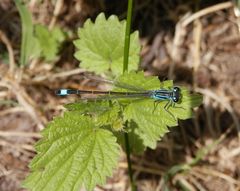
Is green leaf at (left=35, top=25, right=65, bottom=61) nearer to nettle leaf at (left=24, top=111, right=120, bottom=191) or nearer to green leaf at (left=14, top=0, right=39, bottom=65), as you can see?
green leaf at (left=14, top=0, right=39, bottom=65)

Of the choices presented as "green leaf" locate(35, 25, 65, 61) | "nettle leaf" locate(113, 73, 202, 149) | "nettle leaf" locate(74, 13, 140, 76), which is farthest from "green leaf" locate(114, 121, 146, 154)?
"green leaf" locate(35, 25, 65, 61)

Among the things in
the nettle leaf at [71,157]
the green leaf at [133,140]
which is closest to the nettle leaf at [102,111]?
the nettle leaf at [71,157]

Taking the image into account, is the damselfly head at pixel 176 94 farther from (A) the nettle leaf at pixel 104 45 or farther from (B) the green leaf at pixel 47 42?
(B) the green leaf at pixel 47 42

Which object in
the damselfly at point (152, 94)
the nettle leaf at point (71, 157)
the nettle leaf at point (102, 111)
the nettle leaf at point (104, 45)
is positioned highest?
the nettle leaf at point (104, 45)

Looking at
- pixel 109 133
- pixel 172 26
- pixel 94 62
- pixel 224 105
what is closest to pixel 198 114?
pixel 224 105

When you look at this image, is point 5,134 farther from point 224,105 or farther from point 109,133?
point 224,105

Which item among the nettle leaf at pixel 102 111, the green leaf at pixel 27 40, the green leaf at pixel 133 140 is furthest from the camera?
the green leaf at pixel 27 40

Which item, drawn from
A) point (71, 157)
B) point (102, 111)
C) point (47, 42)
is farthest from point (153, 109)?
point (47, 42)
